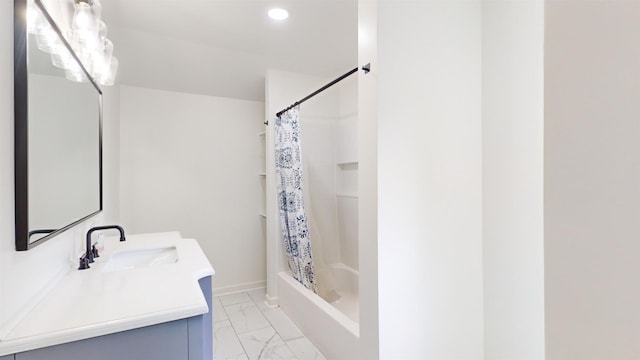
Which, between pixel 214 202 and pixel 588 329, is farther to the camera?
pixel 214 202

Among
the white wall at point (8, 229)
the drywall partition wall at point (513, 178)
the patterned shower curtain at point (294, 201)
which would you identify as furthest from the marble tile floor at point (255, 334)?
the white wall at point (8, 229)

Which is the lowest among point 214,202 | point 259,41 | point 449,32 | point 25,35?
point 214,202

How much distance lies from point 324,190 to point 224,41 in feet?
5.93

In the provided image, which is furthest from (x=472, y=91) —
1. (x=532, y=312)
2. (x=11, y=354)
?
(x=11, y=354)

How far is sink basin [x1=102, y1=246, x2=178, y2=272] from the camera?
5.56ft

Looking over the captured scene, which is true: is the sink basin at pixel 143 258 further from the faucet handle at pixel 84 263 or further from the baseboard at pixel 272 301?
the baseboard at pixel 272 301

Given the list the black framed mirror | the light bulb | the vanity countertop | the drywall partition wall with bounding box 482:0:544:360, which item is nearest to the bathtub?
the drywall partition wall with bounding box 482:0:544:360

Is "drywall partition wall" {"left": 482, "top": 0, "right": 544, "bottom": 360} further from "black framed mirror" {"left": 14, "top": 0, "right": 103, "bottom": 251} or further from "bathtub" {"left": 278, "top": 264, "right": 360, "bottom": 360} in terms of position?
"black framed mirror" {"left": 14, "top": 0, "right": 103, "bottom": 251}

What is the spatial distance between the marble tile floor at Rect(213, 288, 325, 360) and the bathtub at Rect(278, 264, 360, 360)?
0.08m

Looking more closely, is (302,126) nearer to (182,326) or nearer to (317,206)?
(317,206)

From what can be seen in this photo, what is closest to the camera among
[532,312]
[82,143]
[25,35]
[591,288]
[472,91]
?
[591,288]

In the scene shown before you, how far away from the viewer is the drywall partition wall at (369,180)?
1397mm

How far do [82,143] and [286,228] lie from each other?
172cm

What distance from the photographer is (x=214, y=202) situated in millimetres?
3355
